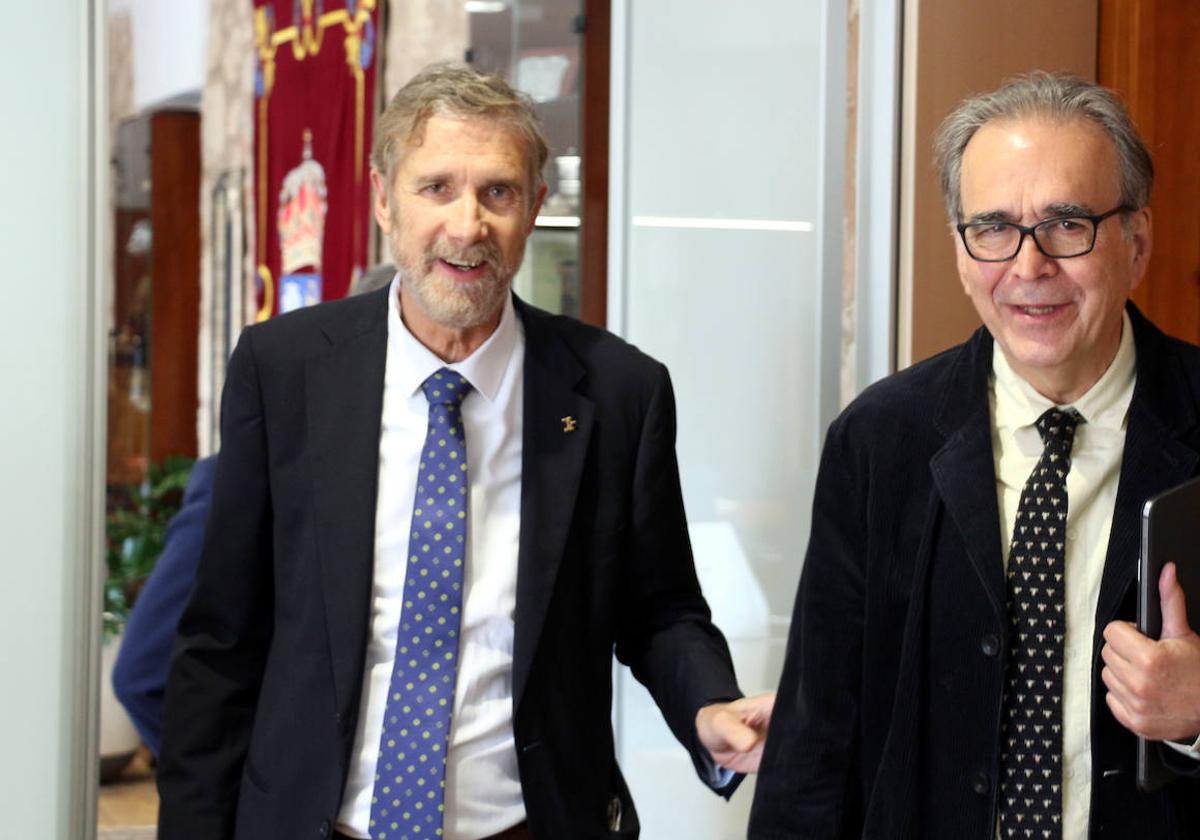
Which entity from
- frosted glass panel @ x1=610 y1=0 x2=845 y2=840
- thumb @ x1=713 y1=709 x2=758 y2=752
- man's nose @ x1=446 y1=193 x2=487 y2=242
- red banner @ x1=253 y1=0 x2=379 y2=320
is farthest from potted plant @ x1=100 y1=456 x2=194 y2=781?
thumb @ x1=713 y1=709 x2=758 y2=752

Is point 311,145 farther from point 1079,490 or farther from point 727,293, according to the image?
point 1079,490

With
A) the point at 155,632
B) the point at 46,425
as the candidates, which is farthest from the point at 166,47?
the point at 46,425

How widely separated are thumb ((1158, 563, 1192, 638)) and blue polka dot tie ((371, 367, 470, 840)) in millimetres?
944

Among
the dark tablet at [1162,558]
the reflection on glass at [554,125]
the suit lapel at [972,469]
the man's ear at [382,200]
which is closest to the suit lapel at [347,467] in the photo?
the man's ear at [382,200]

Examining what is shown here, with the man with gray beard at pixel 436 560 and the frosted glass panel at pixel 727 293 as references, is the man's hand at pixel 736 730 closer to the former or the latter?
the man with gray beard at pixel 436 560

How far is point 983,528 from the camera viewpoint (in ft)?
6.21

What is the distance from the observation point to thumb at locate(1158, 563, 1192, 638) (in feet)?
5.61

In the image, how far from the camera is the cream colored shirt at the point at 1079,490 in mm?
1828

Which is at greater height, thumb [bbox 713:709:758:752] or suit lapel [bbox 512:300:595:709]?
suit lapel [bbox 512:300:595:709]

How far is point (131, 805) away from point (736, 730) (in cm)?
541

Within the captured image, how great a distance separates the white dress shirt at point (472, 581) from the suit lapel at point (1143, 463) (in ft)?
2.75

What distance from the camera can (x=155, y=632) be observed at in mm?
3168

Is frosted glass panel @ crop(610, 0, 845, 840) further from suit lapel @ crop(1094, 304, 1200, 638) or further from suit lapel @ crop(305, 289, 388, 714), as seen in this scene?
suit lapel @ crop(1094, 304, 1200, 638)

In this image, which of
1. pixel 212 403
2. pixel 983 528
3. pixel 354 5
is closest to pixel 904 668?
pixel 983 528
